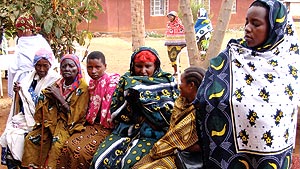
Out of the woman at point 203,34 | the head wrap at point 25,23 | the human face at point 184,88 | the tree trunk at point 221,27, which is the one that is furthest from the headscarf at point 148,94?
the woman at point 203,34

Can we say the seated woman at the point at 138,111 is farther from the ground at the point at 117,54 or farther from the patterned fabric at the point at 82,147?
the ground at the point at 117,54

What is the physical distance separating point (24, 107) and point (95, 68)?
90cm

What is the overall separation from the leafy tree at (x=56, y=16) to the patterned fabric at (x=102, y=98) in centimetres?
288

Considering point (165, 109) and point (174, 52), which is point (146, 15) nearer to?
point (174, 52)

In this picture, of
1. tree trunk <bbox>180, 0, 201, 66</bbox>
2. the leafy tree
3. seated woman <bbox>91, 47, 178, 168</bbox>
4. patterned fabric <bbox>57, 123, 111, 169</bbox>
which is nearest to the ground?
the leafy tree

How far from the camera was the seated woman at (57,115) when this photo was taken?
4242mm

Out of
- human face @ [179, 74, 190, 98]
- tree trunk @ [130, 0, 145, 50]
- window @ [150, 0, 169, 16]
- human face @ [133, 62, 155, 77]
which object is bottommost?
human face @ [179, 74, 190, 98]

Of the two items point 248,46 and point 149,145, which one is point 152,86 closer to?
point 149,145

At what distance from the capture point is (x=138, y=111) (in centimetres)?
382

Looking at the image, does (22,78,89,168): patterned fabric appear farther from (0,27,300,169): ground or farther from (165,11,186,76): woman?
(165,11,186,76): woman

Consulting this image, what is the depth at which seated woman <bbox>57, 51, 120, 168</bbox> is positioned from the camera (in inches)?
157

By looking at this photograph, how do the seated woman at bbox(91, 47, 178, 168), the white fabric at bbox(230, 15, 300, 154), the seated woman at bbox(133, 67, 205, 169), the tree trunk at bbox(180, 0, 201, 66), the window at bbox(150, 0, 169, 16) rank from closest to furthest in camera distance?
1. the white fabric at bbox(230, 15, 300, 154)
2. the seated woman at bbox(133, 67, 205, 169)
3. the seated woman at bbox(91, 47, 178, 168)
4. the tree trunk at bbox(180, 0, 201, 66)
5. the window at bbox(150, 0, 169, 16)

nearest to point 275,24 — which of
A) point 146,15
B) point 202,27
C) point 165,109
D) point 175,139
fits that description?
point 175,139

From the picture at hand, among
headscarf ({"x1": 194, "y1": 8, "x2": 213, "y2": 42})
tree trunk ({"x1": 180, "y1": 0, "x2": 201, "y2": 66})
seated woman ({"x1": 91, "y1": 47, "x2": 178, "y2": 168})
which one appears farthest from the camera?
headscarf ({"x1": 194, "y1": 8, "x2": 213, "y2": 42})
